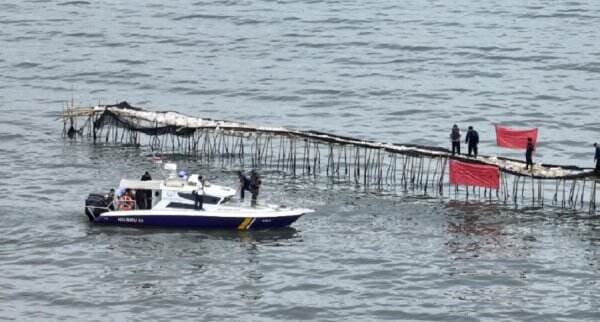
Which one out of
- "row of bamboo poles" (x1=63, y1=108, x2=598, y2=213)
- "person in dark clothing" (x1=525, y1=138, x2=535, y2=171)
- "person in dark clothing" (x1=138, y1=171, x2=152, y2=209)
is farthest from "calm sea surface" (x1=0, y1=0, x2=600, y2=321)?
"person in dark clothing" (x1=525, y1=138, x2=535, y2=171)

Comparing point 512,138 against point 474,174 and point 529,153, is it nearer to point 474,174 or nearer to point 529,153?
point 529,153

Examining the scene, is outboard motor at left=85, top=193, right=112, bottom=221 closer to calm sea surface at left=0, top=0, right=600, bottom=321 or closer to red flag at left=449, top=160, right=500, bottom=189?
calm sea surface at left=0, top=0, right=600, bottom=321

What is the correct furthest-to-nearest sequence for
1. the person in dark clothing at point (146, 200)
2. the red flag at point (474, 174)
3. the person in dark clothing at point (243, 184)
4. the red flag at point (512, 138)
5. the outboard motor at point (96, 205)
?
the red flag at point (512, 138) < the red flag at point (474, 174) < the person in dark clothing at point (243, 184) < the outboard motor at point (96, 205) < the person in dark clothing at point (146, 200)

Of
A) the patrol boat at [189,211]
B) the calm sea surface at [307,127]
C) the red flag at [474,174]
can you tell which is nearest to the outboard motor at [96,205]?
the patrol boat at [189,211]

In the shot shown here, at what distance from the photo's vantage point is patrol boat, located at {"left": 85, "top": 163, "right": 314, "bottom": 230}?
260 ft

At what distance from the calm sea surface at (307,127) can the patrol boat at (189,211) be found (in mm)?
706

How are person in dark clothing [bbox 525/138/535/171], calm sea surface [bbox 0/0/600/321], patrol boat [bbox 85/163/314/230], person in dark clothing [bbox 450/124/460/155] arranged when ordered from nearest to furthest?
calm sea surface [bbox 0/0/600/321] → patrol boat [bbox 85/163/314/230] → person in dark clothing [bbox 525/138/535/171] → person in dark clothing [bbox 450/124/460/155]

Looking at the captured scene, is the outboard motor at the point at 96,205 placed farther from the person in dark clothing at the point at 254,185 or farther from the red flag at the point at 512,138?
the red flag at the point at 512,138

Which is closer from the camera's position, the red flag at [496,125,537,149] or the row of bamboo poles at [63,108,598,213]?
the red flag at [496,125,537,149]

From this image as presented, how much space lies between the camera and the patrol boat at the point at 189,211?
260ft

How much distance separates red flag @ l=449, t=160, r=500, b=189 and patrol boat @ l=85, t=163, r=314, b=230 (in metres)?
10.5

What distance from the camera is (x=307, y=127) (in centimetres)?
11000

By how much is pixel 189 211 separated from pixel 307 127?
31.7 meters

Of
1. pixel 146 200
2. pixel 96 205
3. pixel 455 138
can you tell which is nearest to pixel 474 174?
pixel 455 138
